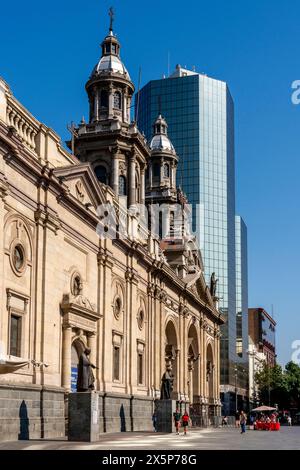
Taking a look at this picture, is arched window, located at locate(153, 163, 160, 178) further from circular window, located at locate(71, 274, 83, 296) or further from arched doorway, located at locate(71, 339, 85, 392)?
arched doorway, located at locate(71, 339, 85, 392)

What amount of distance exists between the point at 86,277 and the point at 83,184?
16.5ft

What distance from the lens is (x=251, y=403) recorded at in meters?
153

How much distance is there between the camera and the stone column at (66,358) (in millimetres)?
37969

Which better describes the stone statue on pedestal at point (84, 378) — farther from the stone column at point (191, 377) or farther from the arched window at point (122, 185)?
the stone column at point (191, 377)

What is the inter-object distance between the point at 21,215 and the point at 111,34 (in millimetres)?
46549

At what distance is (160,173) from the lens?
99562mm

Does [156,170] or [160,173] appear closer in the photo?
[160,173]

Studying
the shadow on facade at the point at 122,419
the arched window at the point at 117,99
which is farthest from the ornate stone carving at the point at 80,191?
the arched window at the point at 117,99

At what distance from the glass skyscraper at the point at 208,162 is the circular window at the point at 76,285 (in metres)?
96.9

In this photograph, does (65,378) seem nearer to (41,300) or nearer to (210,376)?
(41,300)

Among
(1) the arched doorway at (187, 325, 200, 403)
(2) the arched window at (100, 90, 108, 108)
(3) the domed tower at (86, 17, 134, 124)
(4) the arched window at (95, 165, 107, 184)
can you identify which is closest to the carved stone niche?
(4) the arched window at (95, 165, 107, 184)

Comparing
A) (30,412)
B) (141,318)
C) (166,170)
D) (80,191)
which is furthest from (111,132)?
(30,412)

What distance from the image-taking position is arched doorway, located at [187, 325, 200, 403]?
7656 centimetres

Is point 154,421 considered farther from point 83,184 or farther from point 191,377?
point 191,377
